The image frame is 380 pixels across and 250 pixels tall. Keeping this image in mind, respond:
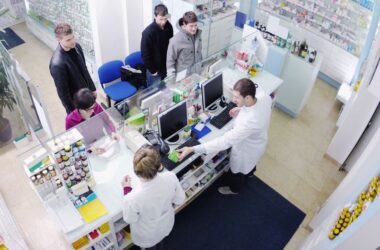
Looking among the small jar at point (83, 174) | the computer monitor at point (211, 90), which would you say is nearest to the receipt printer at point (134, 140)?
the small jar at point (83, 174)

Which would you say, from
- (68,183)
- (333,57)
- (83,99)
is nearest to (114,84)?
(83,99)

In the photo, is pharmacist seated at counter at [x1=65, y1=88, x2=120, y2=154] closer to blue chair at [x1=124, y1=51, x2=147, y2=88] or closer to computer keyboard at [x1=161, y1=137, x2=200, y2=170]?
computer keyboard at [x1=161, y1=137, x2=200, y2=170]

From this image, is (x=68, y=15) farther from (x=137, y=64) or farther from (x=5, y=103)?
(x=5, y=103)

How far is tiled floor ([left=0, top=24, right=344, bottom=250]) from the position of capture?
3732 mm

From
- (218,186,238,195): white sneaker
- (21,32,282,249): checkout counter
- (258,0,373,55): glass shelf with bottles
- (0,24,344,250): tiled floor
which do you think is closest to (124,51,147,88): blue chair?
(21,32,282,249): checkout counter

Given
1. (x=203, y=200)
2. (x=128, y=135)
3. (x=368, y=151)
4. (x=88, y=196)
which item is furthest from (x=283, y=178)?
(x=88, y=196)

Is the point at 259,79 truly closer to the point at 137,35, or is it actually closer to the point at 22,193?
the point at 137,35

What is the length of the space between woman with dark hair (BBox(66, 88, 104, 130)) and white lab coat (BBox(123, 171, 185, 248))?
1077 mm

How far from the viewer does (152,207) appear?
2.61m

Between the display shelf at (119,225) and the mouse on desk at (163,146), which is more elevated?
the mouse on desk at (163,146)

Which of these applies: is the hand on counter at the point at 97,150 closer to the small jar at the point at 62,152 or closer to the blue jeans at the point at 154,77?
the small jar at the point at 62,152

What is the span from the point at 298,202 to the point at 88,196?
282cm

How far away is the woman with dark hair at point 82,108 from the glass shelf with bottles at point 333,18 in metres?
4.92

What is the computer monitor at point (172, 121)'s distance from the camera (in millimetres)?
3448
